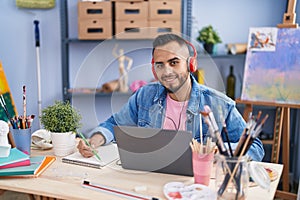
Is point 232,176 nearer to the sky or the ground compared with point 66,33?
nearer to the ground

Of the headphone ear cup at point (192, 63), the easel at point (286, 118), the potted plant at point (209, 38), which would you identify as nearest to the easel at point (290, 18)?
the easel at point (286, 118)

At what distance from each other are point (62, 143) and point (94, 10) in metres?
1.54

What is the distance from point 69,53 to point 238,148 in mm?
2243

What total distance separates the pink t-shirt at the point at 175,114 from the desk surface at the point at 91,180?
0.31 metres

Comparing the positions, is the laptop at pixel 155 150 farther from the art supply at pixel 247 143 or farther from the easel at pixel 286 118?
the easel at pixel 286 118

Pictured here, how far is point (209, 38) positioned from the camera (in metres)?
2.77

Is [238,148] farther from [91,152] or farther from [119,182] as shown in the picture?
[91,152]

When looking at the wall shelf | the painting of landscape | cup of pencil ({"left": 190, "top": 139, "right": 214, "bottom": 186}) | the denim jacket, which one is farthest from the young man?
the wall shelf

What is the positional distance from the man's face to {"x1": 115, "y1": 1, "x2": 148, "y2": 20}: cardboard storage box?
1.35 m

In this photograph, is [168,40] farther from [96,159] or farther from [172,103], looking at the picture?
[96,159]

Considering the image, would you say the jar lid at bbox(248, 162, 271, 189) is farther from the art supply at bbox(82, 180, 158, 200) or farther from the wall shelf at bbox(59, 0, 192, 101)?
the wall shelf at bbox(59, 0, 192, 101)

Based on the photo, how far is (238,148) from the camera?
1.01m

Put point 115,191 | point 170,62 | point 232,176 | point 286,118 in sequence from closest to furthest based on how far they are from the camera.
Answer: point 232,176, point 115,191, point 170,62, point 286,118

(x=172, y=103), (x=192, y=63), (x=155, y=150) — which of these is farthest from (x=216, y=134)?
(x=172, y=103)
